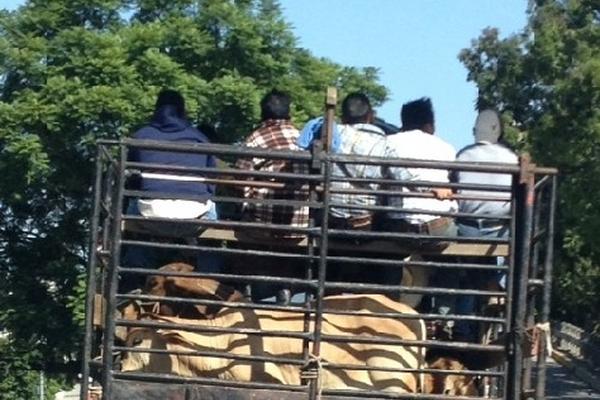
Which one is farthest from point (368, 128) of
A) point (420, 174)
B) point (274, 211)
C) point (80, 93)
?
point (80, 93)

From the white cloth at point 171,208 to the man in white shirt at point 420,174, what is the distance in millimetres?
866

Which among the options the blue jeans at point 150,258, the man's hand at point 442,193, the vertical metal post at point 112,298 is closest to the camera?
the vertical metal post at point 112,298

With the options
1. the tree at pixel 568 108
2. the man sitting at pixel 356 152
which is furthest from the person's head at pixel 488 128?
the tree at pixel 568 108

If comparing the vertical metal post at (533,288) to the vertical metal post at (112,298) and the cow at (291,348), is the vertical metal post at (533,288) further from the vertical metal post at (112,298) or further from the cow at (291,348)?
the vertical metal post at (112,298)

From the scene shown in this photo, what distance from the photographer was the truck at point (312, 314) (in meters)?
6.30

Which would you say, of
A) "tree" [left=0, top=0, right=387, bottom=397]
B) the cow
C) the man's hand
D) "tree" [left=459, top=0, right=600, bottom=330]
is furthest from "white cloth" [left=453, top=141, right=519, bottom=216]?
"tree" [left=459, top=0, right=600, bottom=330]

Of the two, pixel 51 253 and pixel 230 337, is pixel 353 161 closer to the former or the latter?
pixel 230 337

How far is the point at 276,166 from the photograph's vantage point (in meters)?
7.38

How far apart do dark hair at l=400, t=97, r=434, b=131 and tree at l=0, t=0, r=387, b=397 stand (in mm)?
10600

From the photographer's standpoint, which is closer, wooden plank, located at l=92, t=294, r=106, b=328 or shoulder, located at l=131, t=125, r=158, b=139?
wooden plank, located at l=92, t=294, r=106, b=328

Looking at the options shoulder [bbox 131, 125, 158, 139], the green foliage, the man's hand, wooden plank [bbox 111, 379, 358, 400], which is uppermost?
shoulder [bbox 131, 125, 158, 139]

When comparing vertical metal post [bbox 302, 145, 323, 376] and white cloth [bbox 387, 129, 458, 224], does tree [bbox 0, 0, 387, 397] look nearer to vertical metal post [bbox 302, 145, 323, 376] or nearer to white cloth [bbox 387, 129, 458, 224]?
white cloth [bbox 387, 129, 458, 224]

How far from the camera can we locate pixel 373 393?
20.6 feet

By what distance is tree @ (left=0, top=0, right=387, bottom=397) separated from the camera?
19.3 m
